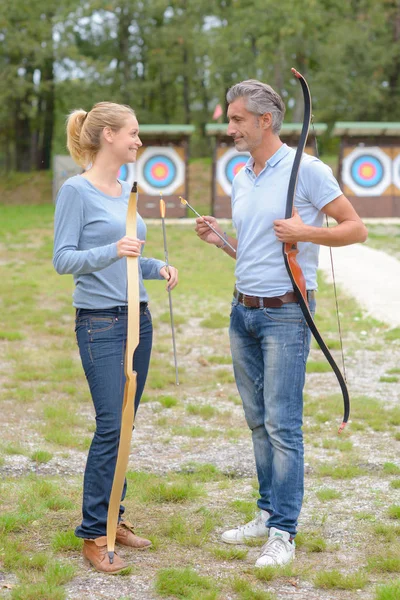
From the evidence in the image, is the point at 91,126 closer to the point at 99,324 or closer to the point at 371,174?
the point at 99,324

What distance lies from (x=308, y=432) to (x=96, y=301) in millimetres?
2210

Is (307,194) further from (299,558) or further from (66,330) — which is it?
(66,330)

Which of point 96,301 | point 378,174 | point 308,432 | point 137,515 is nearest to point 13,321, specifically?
point 308,432

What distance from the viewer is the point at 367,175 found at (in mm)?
18562

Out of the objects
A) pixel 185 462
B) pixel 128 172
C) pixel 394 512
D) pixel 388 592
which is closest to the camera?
pixel 388 592

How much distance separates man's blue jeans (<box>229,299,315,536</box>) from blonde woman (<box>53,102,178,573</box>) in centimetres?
43

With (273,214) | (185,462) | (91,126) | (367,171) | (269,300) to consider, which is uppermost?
(367,171)

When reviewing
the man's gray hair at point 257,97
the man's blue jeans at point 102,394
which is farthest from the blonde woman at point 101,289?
the man's gray hair at point 257,97

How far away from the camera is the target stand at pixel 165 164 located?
18.2 meters

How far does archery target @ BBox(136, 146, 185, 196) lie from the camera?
18.4 metres

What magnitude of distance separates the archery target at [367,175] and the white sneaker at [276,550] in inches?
643

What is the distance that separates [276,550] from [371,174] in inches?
651

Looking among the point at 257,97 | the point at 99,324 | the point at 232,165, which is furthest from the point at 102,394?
the point at 232,165

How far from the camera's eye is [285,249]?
105 inches
